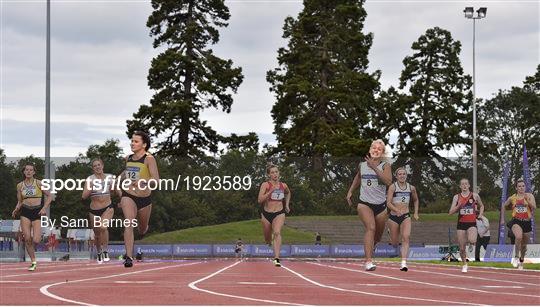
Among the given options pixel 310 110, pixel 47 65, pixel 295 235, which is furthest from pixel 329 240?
pixel 47 65

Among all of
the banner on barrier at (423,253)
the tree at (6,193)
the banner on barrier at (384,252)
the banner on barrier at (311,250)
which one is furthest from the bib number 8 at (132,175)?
the banner on barrier at (384,252)

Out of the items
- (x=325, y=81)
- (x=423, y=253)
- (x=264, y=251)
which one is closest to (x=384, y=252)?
(x=264, y=251)

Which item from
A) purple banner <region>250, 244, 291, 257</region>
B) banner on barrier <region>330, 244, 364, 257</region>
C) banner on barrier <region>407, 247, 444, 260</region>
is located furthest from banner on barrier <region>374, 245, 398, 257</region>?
banner on barrier <region>407, 247, 444, 260</region>

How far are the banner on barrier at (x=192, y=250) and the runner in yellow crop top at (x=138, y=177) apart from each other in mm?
38733

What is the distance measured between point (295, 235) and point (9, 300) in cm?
3758

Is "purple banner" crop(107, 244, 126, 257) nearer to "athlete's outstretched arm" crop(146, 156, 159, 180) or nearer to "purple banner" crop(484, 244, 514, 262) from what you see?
"purple banner" crop(484, 244, 514, 262)

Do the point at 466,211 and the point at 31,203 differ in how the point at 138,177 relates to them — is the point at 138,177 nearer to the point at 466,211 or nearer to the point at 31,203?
the point at 31,203

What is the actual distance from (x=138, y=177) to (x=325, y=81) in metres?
60.4

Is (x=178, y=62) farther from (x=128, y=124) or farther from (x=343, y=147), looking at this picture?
(x=343, y=147)

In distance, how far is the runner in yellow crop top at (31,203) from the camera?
1477 centimetres

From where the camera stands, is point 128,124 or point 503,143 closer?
point 128,124

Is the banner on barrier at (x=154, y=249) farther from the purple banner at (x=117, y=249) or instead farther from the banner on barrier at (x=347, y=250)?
the banner on barrier at (x=347, y=250)

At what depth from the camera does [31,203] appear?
14977 mm

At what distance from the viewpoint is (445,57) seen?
78.5m
